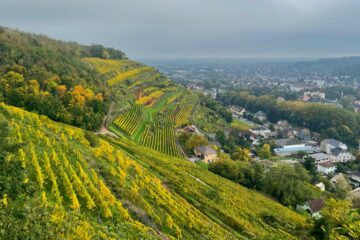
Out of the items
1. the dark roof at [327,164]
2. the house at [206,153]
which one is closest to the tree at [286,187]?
the house at [206,153]

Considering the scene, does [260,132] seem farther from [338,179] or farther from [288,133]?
[338,179]

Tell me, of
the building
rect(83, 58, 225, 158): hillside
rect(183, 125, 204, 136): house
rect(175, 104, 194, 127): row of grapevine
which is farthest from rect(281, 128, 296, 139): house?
the building

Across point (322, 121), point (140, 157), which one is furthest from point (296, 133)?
point (140, 157)

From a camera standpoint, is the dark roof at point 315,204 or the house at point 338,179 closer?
the dark roof at point 315,204

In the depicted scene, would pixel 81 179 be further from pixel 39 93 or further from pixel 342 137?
pixel 342 137

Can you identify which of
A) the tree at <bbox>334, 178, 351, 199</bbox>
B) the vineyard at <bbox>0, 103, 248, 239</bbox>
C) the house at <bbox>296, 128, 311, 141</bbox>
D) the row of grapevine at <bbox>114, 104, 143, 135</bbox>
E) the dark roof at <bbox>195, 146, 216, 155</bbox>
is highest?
the vineyard at <bbox>0, 103, 248, 239</bbox>

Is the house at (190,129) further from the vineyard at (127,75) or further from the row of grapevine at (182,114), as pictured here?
the vineyard at (127,75)

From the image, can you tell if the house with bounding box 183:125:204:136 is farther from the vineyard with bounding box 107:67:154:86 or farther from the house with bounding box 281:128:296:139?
the house with bounding box 281:128:296:139

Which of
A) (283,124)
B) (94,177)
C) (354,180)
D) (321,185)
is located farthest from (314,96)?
(94,177)
